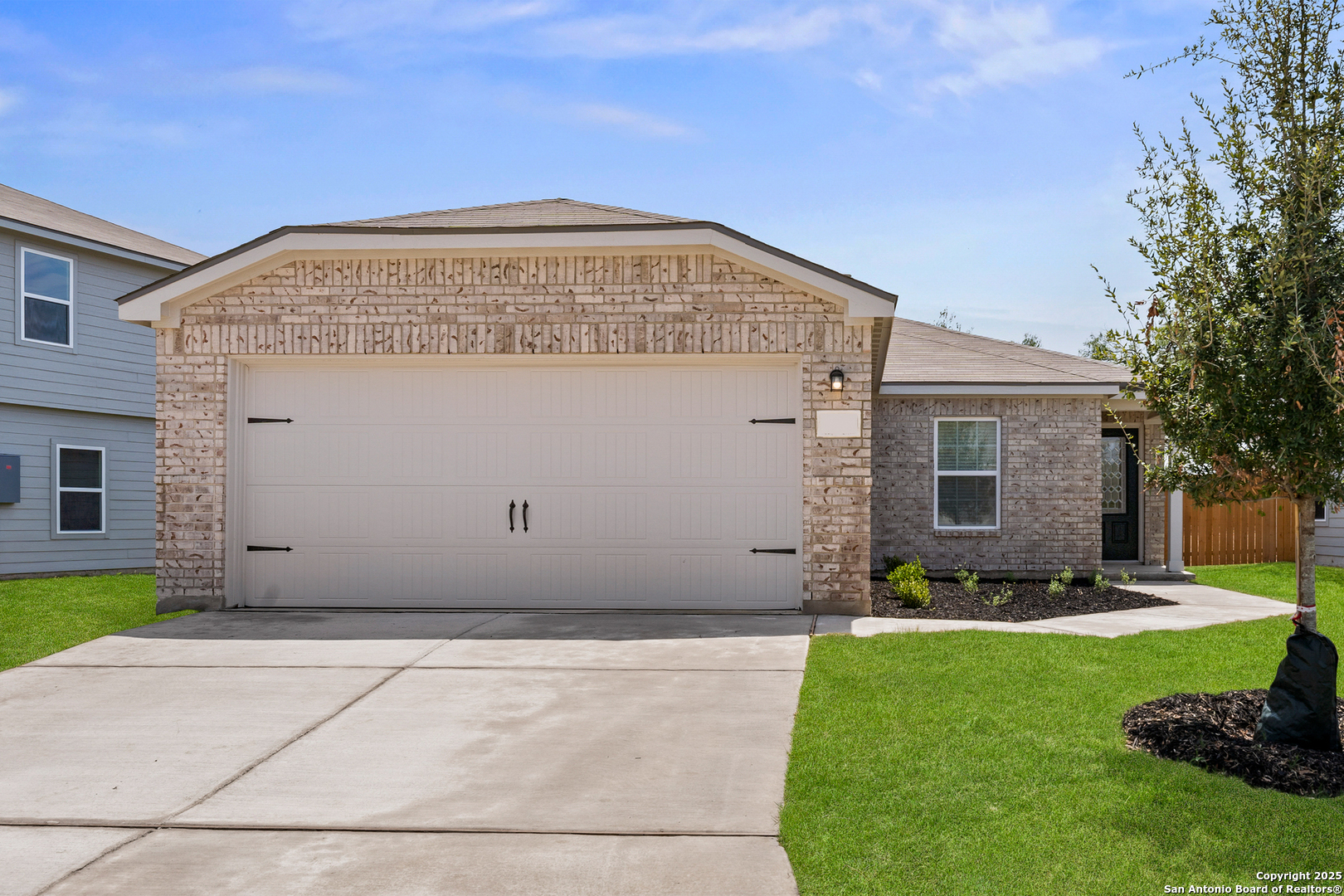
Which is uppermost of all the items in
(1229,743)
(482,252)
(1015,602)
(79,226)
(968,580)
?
(79,226)

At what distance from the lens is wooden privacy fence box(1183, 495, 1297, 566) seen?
18625 millimetres

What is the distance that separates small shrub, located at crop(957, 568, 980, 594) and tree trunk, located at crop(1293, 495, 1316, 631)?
736 centimetres

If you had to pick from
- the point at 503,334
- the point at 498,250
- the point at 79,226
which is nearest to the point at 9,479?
the point at 79,226

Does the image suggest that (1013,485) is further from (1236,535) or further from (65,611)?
(65,611)

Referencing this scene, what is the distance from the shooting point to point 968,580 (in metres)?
13.4

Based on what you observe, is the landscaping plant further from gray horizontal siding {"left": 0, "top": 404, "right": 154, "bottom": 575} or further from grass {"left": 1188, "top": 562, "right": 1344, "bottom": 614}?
gray horizontal siding {"left": 0, "top": 404, "right": 154, "bottom": 575}

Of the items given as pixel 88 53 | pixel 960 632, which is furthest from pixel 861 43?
pixel 88 53

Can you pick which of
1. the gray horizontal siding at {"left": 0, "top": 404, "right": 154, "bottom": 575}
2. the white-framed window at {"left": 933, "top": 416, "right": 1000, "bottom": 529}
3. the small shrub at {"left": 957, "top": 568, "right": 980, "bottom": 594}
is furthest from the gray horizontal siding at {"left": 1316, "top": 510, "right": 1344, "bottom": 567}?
the gray horizontal siding at {"left": 0, "top": 404, "right": 154, "bottom": 575}

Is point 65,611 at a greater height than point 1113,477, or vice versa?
point 1113,477

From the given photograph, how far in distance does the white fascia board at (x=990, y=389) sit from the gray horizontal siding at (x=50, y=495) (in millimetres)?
12497

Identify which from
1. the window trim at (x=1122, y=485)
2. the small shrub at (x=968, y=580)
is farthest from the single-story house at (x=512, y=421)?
the window trim at (x=1122, y=485)

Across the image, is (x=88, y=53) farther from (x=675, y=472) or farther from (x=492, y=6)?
(x=675, y=472)

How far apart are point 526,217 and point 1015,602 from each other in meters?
7.33

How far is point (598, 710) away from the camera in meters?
6.55
